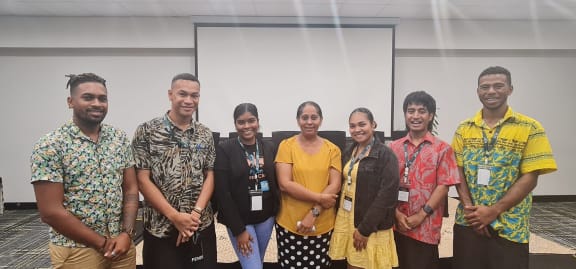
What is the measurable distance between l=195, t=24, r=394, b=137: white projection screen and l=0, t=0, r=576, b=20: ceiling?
30 cm

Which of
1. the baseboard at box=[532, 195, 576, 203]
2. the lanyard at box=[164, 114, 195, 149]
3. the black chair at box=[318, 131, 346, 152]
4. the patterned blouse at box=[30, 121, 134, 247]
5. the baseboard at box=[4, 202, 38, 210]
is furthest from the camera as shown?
the baseboard at box=[532, 195, 576, 203]

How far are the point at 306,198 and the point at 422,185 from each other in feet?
2.18

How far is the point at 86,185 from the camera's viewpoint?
1.46 m

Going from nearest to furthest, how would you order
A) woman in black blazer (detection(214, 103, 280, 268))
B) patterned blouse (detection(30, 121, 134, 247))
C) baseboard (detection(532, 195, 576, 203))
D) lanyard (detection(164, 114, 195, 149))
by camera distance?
patterned blouse (detection(30, 121, 134, 247))
lanyard (detection(164, 114, 195, 149))
woman in black blazer (detection(214, 103, 280, 268))
baseboard (detection(532, 195, 576, 203))

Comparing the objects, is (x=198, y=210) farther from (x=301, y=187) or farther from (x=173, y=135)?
(x=301, y=187)

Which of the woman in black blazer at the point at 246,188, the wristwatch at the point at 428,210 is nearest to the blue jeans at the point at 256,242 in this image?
the woman in black blazer at the point at 246,188

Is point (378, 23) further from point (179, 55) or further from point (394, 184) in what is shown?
point (394, 184)

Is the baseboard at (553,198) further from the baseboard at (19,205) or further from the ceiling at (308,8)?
the baseboard at (19,205)

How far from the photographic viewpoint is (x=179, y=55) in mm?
5055

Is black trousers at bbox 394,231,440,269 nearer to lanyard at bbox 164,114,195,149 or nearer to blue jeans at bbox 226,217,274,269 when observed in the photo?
blue jeans at bbox 226,217,274,269

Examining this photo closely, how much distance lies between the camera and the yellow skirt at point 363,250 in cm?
173

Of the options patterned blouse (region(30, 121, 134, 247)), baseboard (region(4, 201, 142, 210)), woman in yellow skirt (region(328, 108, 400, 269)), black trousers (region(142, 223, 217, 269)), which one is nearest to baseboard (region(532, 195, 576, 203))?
woman in yellow skirt (region(328, 108, 400, 269))

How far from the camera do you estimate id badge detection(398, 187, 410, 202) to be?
5.84 feet

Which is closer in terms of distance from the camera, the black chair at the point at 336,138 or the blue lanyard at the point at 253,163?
the blue lanyard at the point at 253,163
